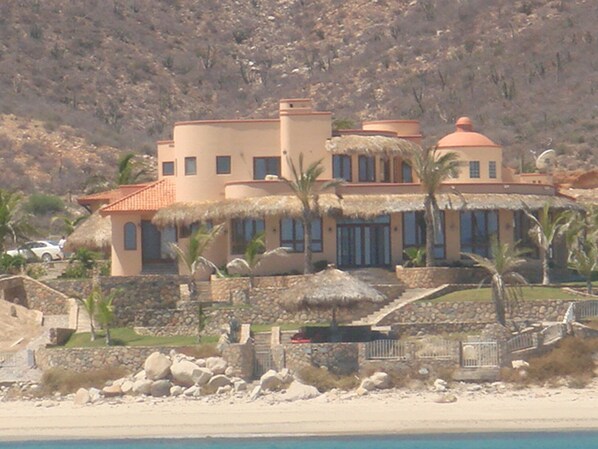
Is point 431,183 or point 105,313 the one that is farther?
point 431,183

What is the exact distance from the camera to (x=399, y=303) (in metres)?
58.6

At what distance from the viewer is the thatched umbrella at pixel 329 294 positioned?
5341 centimetres

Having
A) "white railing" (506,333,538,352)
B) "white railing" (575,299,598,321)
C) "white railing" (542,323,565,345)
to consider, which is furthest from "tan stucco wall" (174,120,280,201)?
"white railing" (506,333,538,352)

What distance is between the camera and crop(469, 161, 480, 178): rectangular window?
220 ft

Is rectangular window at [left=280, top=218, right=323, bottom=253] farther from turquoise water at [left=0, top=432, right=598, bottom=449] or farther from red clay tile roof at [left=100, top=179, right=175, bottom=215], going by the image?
turquoise water at [left=0, top=432, right=598, bottom=449]

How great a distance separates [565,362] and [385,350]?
477 centimetres

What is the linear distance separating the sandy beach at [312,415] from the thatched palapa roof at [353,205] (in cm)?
1297

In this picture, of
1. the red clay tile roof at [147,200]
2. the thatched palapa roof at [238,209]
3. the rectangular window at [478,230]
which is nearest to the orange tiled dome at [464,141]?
the rectangular window at [478,230]

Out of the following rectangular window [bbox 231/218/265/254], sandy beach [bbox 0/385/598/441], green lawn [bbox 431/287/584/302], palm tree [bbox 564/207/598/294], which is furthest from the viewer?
rectangular window [bbox 231/218/265/254]

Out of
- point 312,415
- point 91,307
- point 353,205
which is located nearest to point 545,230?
point 353,205

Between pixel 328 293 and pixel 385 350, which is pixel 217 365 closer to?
pixel 328 293

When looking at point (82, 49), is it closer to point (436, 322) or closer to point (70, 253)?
point (70, 253)

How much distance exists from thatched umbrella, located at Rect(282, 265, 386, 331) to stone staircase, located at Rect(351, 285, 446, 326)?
101 inches

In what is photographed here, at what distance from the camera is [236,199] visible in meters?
63.3
